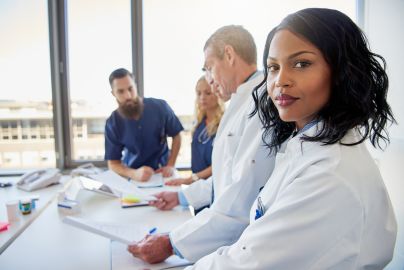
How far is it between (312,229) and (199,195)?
3.00 feet

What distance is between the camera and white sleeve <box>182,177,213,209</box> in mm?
1443

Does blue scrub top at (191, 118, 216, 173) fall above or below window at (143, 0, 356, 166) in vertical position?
below

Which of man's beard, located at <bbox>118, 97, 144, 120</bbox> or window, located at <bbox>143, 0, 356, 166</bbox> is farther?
window, located at <bbox>143, 0, 356, 166</bbox>

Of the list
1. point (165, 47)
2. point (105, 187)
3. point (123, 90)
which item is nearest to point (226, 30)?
point (105, 187)

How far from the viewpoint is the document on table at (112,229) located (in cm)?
104

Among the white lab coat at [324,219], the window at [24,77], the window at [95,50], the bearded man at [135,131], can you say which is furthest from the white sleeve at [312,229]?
the window at [24,77]

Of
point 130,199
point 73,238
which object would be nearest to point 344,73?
point 73,238

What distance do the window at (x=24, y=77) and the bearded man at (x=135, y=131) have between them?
2.45 feet

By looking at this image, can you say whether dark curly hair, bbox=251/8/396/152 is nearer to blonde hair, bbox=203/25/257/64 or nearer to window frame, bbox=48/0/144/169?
blonde hair, bbox=203/25/257/64

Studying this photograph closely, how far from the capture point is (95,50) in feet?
8.75

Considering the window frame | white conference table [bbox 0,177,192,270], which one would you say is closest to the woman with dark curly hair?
white conference table [bbox 0,177,192,270]

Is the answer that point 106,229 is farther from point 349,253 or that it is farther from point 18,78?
point 18,78

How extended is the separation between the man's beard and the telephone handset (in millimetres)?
630

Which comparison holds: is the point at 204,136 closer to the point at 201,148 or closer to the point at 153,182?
the point at 201,148
